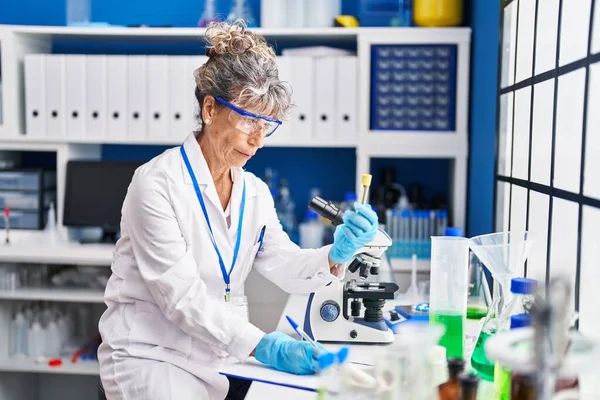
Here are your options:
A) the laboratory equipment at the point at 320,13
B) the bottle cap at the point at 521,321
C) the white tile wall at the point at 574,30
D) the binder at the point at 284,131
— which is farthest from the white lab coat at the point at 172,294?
the laboratory equipment at the point at 320,13

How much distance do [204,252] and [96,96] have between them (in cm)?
151

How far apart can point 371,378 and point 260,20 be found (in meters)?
2.37

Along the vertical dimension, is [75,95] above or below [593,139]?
above

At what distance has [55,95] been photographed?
9.71 ft

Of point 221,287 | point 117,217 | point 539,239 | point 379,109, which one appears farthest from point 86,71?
point 539,239

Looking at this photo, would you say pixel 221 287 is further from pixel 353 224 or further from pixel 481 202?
pixel 481 202

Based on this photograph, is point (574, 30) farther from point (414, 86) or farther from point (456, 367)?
point (414, 86)

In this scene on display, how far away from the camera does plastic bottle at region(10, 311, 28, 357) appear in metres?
2.93

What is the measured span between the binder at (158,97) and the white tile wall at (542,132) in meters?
1.58

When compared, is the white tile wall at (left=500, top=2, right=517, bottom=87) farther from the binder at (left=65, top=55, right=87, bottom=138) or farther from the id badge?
the binder at (left=65, top=55, right=87, bottom=138)

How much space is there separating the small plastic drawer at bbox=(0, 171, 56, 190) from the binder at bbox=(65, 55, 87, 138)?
27cm

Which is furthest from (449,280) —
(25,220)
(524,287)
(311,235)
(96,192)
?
(25,220)

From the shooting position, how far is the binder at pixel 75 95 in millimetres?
2936

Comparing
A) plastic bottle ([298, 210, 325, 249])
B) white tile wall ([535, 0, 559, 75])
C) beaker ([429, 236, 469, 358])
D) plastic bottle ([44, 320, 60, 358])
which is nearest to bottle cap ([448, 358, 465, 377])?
beaker ([429, 236, 469, 358])
